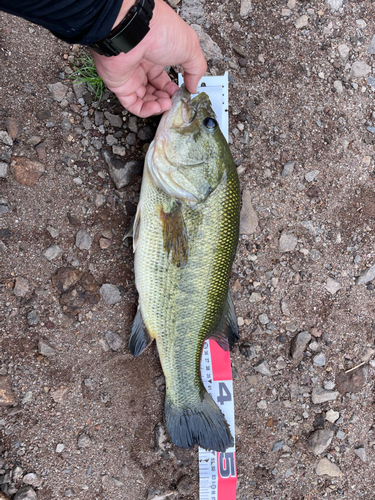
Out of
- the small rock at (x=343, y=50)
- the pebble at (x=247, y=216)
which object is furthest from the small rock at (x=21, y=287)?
the small rock at (x=343, y=50)

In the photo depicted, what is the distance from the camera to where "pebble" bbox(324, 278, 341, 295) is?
306cm

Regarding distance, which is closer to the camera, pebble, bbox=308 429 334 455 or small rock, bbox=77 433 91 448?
small rock, bbox=77 433 91 448

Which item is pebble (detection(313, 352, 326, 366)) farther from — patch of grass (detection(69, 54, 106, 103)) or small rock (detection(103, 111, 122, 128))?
patch of grass (detection(69, 54, 106, 103))

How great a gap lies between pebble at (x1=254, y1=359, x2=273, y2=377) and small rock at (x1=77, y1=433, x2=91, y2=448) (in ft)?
4.89

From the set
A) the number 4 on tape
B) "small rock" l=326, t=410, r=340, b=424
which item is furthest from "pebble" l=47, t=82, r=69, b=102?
"small rock" l=326, t=410, r=340, b=424

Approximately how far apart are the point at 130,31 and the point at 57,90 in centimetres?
98

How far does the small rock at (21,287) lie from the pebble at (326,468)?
2941mm

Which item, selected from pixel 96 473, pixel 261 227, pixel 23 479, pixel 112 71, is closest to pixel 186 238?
pixel 261 227

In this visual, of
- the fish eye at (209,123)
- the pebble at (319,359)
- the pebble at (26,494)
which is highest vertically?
the fish eye at (209,123)

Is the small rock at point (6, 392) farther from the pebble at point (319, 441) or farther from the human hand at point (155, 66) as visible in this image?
the pebble at point (319, 441)

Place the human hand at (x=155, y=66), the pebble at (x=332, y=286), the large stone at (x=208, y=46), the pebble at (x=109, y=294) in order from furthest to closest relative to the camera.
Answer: the pebble at (x=332, y=286) → the large stone at (x=208, y=46) → the pebble at (x=109, y=294) → the human hand at (x=155, y=66)

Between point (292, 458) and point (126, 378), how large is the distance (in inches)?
65.4

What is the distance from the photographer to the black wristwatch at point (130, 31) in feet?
6.14

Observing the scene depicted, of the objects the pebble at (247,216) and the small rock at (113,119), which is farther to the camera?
the pebble at (247,216)
